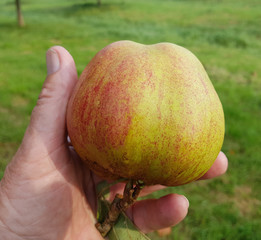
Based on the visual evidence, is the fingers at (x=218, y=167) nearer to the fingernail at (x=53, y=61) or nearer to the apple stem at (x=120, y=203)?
the apple stem at (x=120, y=203)

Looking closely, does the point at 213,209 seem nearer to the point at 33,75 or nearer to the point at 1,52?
the point at 33,75

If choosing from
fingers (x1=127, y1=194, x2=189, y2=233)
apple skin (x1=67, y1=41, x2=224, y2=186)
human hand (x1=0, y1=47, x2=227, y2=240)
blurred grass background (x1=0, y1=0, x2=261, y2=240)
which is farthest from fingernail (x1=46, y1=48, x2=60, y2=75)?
blurred grass background (x1=0, y1=0, x2=261, y2=240)

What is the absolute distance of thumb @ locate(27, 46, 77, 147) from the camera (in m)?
1.89

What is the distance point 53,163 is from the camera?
1.96 meters

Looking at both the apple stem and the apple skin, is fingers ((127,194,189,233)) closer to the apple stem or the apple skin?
the apple stem

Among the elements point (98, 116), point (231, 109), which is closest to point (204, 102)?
point (98, 116)

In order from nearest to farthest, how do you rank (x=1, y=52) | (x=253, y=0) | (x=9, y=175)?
(x=9, y=175) < (x=1, y=52) < (x=253, y=0)

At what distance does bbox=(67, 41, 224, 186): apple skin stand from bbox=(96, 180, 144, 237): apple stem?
127 millimetres

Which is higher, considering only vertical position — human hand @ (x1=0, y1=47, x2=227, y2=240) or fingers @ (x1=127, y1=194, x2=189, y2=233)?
human hand @ (x1=0, y1=47, x2=227, y2=240)

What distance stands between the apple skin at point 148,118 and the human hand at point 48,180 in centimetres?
38

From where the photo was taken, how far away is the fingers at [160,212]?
7.10ft

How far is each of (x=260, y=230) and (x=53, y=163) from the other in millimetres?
2255

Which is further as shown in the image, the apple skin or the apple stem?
the apple stem

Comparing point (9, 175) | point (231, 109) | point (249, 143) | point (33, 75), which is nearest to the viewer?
point (9, 175)
